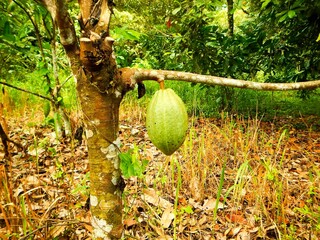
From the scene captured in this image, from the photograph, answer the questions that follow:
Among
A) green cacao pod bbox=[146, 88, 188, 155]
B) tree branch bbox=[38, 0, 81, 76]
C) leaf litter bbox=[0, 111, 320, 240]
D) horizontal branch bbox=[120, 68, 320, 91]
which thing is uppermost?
tree branch bbox=[38, 0, 81, 76]

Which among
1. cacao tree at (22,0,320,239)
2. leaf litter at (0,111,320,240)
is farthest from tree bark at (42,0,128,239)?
leaf litter at (0,111,320,240)

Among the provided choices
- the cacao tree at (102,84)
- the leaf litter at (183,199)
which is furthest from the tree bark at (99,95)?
the leaf litter at (183,199)

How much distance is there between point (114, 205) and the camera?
0.87 metres

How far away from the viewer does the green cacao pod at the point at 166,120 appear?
2.51 ft

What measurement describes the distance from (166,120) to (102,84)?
199mm

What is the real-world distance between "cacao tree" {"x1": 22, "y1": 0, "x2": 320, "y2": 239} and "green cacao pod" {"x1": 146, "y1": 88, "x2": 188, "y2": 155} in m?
0.06

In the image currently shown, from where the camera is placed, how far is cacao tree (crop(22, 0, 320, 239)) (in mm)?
723

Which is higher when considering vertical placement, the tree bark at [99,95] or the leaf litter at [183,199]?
the tree bark at [99,95]

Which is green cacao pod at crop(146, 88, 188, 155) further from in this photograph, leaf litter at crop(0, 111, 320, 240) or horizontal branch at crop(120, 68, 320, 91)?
leaf litter at crop(0, 111, 320, 240)

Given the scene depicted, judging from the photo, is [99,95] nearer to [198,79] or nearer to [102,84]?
[102,84]

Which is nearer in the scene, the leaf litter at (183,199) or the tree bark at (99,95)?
the tree bark at (99,95)

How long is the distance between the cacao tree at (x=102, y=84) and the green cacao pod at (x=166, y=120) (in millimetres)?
60

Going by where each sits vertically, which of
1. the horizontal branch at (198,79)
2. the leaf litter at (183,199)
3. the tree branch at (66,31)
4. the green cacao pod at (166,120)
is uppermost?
the tree branch at (66,31)

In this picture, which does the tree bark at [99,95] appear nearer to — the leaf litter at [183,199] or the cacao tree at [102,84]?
the cacao tree at [102,84]
